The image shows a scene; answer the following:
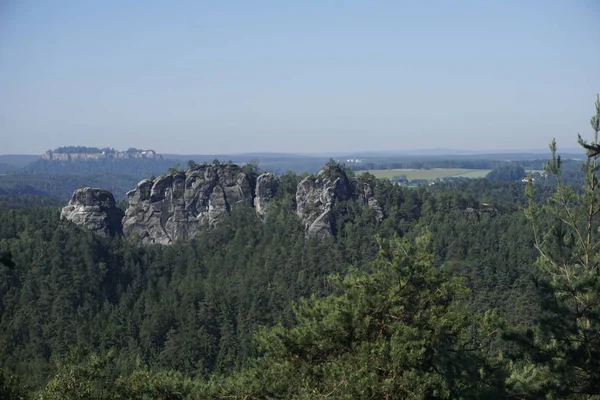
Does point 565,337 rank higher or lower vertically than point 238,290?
higher

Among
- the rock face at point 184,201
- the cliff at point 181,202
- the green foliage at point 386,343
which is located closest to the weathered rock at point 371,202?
the cliff at point 181,202

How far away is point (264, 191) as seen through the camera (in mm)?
82438

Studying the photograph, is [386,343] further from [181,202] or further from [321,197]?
[181,202]

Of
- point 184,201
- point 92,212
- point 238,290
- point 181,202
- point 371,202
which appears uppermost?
point 184,201

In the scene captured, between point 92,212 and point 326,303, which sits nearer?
point 326,303

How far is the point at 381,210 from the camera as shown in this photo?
77.3 metres

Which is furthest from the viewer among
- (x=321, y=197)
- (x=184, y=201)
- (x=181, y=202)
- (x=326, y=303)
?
(x=184, y=201)

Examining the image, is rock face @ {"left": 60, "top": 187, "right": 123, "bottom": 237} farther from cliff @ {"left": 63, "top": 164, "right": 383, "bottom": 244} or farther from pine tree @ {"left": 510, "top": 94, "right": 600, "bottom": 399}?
pine tree @ {"left": 510, "top": 94, "right": 600, "bottom": 399}

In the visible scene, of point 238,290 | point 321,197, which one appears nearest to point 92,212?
point 321,197

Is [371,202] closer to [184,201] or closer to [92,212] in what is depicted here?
[184,201]

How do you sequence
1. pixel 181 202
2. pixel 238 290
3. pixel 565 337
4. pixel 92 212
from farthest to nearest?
pixel 181 202 < pixel 92 212 < pixel 238 290 < pixel 565 337

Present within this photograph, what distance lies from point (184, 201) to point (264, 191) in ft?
33.6

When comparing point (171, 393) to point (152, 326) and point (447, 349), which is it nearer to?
point (447, 349)

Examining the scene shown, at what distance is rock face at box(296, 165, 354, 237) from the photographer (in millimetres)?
74625
